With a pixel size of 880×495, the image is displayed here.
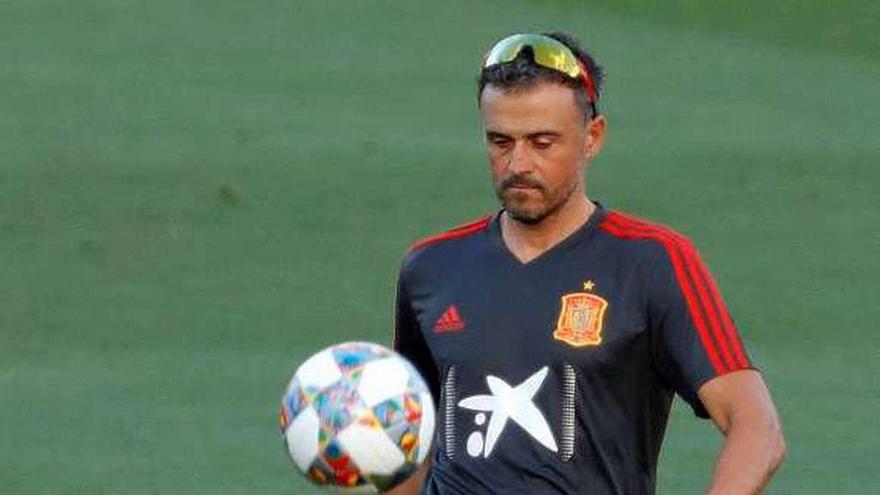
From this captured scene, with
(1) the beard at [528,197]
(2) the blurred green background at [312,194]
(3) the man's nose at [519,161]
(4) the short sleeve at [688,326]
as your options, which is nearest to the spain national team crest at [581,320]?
(4) the short sleeve at [688,326]

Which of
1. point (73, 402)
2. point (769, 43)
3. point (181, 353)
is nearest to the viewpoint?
point (73, 402)

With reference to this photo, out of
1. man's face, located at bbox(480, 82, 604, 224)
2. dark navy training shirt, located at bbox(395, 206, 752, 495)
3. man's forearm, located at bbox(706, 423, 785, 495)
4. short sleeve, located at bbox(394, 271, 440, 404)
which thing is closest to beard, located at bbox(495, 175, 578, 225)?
man's face, located at bbox(480, 82, 604, 224)

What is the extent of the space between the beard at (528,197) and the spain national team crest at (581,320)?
0.80ft

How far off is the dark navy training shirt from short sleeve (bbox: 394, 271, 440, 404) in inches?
7.4

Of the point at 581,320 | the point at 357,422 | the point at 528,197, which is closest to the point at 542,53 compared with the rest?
the point at 528,197

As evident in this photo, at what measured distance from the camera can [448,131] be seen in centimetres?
1784

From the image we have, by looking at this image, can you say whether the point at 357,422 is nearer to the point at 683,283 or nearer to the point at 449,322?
the point at 449,322

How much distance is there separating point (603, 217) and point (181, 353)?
7.19 m

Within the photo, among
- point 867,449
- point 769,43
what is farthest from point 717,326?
point 769,43

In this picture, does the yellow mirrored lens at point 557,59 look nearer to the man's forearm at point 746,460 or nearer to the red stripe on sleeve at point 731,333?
the red stripe on sleeve at point 731,333

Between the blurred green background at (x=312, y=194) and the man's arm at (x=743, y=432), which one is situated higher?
the man's arm at (x=743, y=432)

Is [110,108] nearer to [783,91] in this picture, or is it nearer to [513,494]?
[783,91]

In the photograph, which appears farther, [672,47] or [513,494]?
[672,47]

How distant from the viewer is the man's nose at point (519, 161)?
6.36 meters
